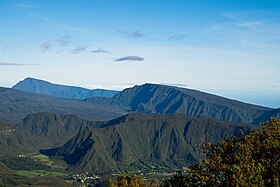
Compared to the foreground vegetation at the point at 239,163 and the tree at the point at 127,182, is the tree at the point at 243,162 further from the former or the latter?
the tree at the point at 127,182

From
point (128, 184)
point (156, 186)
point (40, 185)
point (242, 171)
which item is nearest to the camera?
point (242, 171)

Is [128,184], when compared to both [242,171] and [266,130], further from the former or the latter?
[266,130]

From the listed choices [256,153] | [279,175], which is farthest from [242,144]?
[279,175]

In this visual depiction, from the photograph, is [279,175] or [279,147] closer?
[279,175]

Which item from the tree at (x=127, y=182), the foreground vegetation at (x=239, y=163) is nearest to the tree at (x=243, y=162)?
the foreground vegetation at (x=239, y=163)

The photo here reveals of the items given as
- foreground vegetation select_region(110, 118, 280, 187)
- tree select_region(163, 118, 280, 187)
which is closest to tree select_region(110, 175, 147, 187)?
foreground vegetation select_region(110, 118, 280, 187)

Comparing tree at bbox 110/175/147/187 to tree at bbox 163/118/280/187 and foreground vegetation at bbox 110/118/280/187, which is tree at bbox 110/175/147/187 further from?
tree at bbox 163/118/280/187

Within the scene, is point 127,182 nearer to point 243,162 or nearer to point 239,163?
point 239,163
